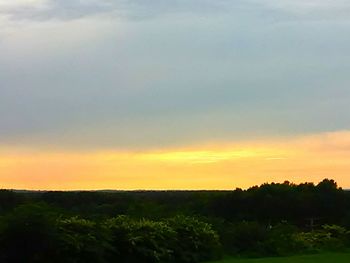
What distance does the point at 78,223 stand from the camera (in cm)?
2306

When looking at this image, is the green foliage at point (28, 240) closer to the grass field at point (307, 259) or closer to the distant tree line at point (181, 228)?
the distant tree line at point (181, 228)

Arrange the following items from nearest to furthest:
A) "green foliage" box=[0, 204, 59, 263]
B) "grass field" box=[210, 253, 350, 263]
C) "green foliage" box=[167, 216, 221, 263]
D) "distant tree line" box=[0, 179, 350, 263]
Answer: "green foliage" box=[0, 204, 59, 263], "distant tree line" box=[0, 179, 350, 263], "green foliage" box=[167, 216, 221, 263], "grass field" box=[210, 253, 350, 263]

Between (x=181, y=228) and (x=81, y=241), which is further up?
(x=181, y=228)

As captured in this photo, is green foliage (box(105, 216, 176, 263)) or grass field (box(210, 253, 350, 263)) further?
grass field (box(210, 253, 350, 263))

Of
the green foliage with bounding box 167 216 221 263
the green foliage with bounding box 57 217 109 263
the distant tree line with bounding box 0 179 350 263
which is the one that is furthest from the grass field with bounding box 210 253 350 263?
the green foliage with bounding box 57 217 109 263

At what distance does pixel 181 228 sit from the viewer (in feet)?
86.7

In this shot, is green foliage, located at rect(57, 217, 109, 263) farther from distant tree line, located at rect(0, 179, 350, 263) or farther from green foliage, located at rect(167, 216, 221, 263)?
green foliage, located at rect(167, 216, 221, 263)

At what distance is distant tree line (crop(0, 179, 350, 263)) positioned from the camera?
2197 centimetres

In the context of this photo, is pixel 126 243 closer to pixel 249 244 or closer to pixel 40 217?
pixel 40 217

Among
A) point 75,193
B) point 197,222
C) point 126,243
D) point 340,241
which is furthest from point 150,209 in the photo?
point 75,193

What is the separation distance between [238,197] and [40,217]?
952 inches

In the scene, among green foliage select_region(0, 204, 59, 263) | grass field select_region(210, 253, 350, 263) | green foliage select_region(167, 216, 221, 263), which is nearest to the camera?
green foliage select_region(0, 204, 59, 263)

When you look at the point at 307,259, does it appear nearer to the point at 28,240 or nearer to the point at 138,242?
the point at 138,242

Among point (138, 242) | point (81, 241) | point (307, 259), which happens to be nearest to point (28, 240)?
point (81, 241)
